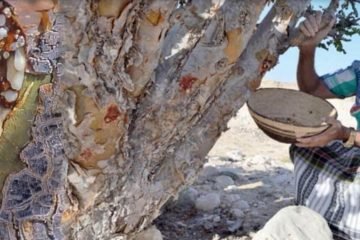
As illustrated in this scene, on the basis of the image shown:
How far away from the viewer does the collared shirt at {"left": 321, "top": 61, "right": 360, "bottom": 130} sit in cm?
399

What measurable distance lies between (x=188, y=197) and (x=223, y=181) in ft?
1.75

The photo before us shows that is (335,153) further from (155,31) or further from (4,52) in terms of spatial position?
(4,52)

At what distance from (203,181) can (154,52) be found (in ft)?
7.08

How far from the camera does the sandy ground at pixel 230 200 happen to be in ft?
13.9

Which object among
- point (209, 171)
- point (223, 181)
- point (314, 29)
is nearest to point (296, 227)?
point (314, 29)

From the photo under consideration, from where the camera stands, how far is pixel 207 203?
451 cm

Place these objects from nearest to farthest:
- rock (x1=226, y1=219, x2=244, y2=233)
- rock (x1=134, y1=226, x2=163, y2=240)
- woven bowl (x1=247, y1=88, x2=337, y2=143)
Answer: rock (x1=134, y1=226, x2=163, y2=240) → woven bowl (x1=247, y1=88, x2=337, y2=143) → rock (x1=226, y1=219, x2=244, y2=233)

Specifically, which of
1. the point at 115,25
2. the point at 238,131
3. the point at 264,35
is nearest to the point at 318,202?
the point at 264,35

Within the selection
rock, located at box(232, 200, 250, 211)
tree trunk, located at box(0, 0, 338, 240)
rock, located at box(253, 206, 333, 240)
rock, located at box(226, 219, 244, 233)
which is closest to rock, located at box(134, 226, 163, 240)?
tree trunk, located at box(0, 0, 338, 240)

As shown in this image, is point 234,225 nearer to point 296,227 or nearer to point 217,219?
point 217,219

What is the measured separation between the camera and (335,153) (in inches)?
157

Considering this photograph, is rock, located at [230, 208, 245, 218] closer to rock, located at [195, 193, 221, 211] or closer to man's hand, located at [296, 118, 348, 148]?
rock, located at [195, 193, 221, 211]

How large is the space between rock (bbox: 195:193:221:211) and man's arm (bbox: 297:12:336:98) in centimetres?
83

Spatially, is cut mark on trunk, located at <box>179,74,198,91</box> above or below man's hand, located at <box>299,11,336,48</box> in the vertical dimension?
below
